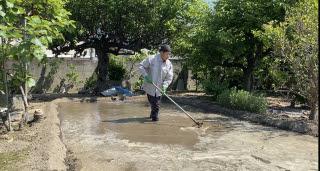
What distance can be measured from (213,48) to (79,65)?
8.20 meters

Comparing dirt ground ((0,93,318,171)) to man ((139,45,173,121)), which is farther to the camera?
man ((139,45,173,121))

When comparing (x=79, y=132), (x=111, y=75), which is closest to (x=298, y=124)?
(x=79, y=132)

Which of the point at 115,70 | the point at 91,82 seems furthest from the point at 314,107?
the point at 115,70

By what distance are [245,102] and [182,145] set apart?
3.63m

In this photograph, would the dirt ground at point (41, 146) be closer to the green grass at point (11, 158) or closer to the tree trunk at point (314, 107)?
the green grass at point (11, 158)

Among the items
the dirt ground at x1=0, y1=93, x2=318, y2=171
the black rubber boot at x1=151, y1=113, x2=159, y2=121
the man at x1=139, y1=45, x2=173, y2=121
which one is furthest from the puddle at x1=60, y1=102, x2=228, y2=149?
the dirt ground at x1=0, y1=93, x2=318, y2=171

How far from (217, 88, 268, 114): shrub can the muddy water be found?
2.48ft

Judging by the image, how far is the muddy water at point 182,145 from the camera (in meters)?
4.13

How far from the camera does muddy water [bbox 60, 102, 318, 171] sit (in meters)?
4.13

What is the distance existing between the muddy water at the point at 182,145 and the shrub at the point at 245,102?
2.48 ft

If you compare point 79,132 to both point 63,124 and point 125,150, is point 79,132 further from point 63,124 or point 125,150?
point 125,150

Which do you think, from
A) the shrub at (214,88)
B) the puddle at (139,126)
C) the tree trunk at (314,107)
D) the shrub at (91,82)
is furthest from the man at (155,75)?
the shrub at (91,82)

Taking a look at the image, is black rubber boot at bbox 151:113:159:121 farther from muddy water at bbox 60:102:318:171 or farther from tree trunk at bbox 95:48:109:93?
tree trunk at bbox 95:48:109:93

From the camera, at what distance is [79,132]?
5977 mm
